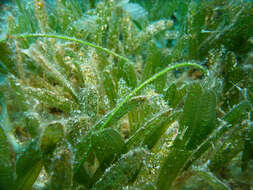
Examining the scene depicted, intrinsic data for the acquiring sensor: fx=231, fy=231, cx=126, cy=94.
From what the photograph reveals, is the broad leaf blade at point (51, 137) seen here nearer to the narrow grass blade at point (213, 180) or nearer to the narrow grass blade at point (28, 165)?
the narrow grass blade at point (28, 165)

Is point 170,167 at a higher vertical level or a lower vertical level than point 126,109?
lower

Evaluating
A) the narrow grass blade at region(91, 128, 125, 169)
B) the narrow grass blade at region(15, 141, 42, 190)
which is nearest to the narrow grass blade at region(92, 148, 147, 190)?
the narrow grass blade at region(91, 128, 125, 169)

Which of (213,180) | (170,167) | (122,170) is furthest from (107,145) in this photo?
(213,180)

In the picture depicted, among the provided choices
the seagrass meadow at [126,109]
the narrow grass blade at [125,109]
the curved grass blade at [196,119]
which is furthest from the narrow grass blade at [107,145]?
the curved grass blade at [196,119]

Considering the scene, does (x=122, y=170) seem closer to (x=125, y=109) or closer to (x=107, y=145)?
(x=107, y=145)

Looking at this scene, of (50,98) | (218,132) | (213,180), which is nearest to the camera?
(213,180)

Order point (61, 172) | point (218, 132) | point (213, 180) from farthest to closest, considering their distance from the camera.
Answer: point (218, 132), point (213, 180), point (61, 172)

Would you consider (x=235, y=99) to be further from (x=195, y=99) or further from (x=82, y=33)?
(x=82, y=33)

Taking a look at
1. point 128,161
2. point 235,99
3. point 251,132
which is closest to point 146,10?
point 235,99

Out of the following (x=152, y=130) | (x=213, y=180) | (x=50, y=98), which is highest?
(x=50, y=98)
